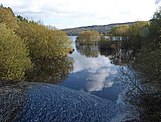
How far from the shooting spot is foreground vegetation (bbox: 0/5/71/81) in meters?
36.2

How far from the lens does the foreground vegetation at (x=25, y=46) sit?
119ft

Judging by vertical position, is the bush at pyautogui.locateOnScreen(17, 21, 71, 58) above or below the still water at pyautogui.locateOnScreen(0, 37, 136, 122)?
above

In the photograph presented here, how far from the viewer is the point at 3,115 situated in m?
22.2

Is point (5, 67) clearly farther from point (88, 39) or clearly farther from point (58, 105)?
point (88, 39)

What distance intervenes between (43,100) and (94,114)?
541cm

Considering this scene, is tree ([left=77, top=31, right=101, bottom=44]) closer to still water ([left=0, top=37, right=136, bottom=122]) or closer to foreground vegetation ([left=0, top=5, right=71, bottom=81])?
foreground vegetation ([left=0, top=5, right=71, bottom=81])

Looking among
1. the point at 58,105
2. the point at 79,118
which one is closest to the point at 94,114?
the point at 79,118

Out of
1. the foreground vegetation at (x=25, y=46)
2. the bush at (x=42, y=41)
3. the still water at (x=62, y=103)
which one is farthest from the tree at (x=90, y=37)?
the still water at (x=62, y=103)

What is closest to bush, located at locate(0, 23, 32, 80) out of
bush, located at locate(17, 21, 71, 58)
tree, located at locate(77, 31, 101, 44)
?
bush, located at locate(17, 21, 71, 58)

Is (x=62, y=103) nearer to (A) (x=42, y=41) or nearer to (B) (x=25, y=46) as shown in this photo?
(B) (x=25, y=46)

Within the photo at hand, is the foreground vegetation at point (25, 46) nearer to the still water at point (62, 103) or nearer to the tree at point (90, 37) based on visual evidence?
the still water at point (62, 103)

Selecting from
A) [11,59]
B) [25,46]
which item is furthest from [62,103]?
[25,46]

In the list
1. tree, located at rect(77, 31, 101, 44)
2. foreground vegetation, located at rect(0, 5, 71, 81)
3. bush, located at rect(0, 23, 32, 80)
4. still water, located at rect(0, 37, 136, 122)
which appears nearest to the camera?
still water, located at rect(0, 37, 136, 122)

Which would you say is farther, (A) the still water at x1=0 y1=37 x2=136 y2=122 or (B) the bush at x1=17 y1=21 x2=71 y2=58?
(B) the bush at x1=17 y1=21 x2=71 y2=58
